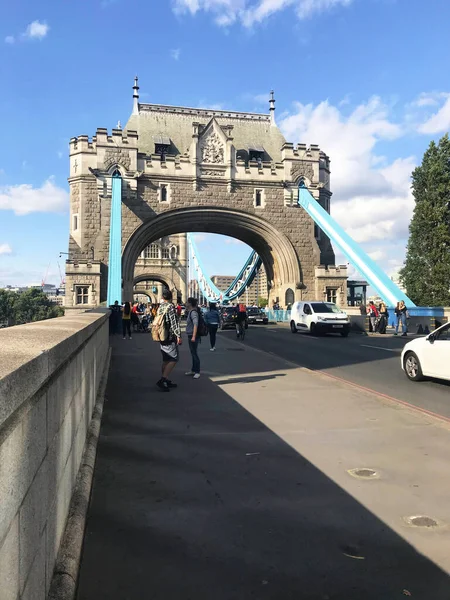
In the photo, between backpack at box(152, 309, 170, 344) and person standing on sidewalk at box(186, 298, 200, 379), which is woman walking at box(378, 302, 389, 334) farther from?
backpack at box(152, 309, 170, 344)

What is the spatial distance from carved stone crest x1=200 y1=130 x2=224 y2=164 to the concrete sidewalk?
1296 inches

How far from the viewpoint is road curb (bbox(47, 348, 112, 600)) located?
7.73ft

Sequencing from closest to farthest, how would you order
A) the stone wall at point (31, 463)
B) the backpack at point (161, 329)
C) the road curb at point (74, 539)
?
1. the stone wall at point (31, 463)
2. the road curb at point (74, 539)
3. the backpack at point (161, 329)

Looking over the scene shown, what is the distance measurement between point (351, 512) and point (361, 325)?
2191 cm

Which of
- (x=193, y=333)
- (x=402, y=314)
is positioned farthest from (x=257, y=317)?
(x=193, y=333)

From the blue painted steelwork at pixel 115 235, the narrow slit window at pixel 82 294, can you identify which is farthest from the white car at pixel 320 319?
the narrow slit window at pixel 82 294

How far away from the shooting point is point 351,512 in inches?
139

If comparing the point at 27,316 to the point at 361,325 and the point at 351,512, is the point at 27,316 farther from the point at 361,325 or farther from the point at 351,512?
the point at 351,512

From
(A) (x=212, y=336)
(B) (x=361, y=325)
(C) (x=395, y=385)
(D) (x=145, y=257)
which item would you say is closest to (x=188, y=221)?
(B) (x=361, y=325)

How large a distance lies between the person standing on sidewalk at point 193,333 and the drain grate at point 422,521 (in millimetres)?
6536

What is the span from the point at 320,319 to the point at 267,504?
61.3 ft

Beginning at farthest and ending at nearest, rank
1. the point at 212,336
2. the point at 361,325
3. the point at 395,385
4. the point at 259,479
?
1. the point at 361,325
2. the point at 212,336
3. the point at 395,385
4. the point at 259,479

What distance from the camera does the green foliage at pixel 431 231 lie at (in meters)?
35.8

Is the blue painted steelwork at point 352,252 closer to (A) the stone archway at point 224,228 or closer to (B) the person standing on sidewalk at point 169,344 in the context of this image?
(A) the stone archway at point 224,228
